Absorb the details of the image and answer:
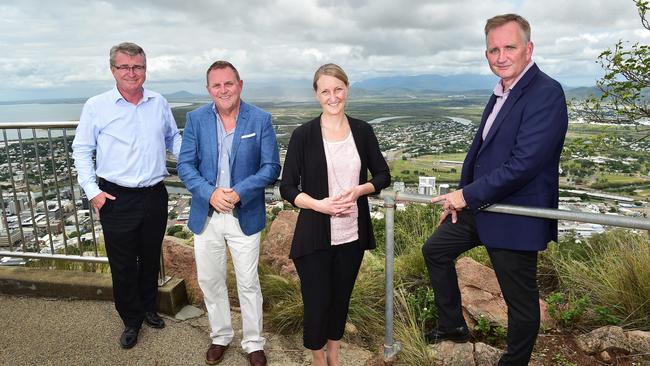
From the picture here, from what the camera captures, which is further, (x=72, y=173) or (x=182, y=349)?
(x=72, y=173)

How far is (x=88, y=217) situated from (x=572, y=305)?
4.18 m

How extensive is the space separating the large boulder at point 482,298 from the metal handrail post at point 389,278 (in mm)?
748

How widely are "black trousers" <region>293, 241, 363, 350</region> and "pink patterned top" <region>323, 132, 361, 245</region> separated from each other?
8 cm

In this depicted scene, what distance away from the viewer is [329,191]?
2316 millimetres

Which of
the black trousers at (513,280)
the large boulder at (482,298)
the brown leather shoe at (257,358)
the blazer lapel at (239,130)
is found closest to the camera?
the black trousers at (513,280)

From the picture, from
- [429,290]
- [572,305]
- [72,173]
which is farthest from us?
[72,173]

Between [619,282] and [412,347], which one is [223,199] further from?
[619,282]

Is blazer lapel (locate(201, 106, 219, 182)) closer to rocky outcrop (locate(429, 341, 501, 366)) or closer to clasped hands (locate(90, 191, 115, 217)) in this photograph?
clasped hands (locate(90, 191, 115, 217))

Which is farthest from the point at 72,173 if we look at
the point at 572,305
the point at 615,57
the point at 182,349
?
the point at 615,57

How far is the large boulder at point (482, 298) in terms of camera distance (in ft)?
10.2

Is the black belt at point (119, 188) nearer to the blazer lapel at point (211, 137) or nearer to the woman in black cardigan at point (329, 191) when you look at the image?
the blazer lapel at point (211, 137)

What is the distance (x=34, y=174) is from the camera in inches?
154

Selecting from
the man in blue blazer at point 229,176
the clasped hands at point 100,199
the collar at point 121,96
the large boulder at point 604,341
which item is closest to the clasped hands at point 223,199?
the man in blue blazer at point 229,176

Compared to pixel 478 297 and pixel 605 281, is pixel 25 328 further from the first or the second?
pixel 605 281
